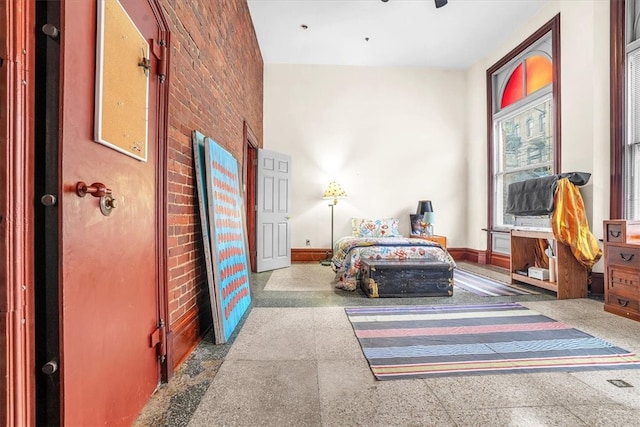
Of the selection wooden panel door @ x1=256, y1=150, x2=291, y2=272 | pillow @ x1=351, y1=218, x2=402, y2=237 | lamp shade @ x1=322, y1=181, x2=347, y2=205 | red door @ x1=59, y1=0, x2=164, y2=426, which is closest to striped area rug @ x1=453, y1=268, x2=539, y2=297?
pillow @ x1=351, y1=218, x2=402, y2=237

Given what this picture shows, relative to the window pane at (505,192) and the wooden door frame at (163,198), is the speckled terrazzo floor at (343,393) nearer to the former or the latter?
the wooden door frame at (163,198)

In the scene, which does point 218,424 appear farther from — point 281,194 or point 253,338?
point 281,194

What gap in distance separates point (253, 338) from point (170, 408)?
804 mm

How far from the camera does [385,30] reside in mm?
4473

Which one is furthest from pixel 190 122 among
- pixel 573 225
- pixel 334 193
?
pixel 573 225

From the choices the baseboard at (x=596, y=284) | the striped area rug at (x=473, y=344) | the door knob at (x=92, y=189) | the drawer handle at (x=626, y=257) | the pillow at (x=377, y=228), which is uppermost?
the door knob at (x=92, y=189)

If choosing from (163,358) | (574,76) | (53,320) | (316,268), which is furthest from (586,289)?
(53,320)

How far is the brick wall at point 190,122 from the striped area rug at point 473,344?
1226 mm

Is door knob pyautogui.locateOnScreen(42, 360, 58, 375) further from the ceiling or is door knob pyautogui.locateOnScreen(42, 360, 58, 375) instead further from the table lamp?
the table lamp

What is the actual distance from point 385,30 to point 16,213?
4.98m

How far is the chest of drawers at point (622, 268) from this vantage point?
97.5 inches

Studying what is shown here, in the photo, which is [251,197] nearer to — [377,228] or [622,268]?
[377,228]

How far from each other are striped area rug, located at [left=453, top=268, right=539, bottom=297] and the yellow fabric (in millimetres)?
663

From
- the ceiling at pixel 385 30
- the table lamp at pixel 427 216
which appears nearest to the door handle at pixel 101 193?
the ceiling at pixel 385 30
